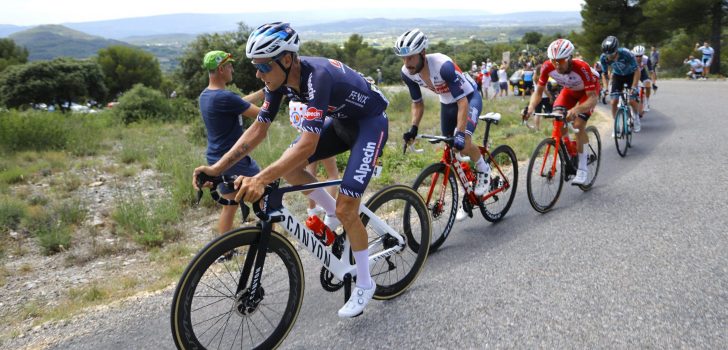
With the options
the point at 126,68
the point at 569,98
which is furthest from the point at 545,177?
the point at 126,68

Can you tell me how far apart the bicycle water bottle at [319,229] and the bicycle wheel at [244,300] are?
284 millimetres

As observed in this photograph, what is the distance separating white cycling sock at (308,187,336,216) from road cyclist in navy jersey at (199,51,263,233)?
58.2 inches

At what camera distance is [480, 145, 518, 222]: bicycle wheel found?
5.70 metres

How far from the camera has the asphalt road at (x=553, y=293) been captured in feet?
11.2

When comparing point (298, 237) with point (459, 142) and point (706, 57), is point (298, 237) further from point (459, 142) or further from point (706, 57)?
point (706, 57)

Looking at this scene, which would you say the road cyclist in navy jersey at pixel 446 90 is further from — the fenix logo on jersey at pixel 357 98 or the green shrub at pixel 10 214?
the green shrub at pixel 10 214

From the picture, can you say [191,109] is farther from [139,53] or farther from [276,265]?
[139,53]

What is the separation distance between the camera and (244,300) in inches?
128

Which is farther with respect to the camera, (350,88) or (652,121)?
(652,121)

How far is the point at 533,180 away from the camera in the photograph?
6.07 m

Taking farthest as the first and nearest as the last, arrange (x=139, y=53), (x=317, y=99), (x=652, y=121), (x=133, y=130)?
(x=139, y=53) → (x=133, y=130) → (x=652, y=121) → (x=317, y=99)

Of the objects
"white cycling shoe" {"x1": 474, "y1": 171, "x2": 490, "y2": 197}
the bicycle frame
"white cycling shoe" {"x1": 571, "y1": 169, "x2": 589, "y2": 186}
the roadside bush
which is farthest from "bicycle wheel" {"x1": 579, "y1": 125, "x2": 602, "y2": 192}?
the roadside bush

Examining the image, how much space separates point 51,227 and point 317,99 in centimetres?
529

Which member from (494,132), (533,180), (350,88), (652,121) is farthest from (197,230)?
(652,121)
